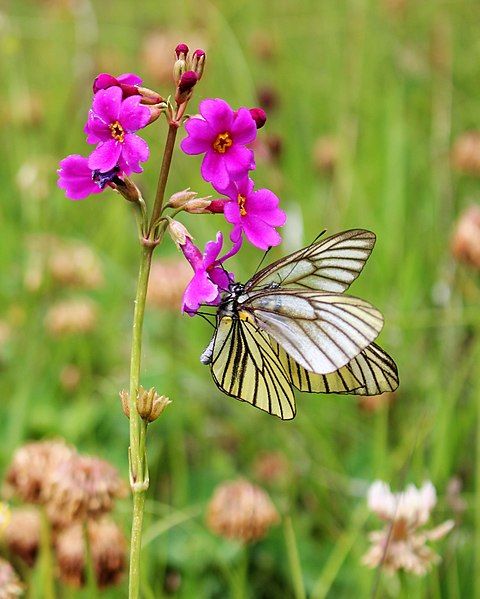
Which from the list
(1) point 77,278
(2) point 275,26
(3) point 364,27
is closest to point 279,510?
(1) point 77,278

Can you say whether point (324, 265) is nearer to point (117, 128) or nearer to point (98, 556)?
point (117, 128)

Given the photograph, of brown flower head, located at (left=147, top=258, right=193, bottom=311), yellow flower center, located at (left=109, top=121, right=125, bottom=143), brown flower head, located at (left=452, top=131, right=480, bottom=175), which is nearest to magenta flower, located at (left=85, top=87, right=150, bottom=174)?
yellow flower center, located at (left=109, top=121, right=125, bottom=143)

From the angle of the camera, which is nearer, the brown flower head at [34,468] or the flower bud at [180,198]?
the flower bud at [180,198]

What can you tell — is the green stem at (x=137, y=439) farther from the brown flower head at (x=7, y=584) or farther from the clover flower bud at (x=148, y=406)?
the brown flower head at (x=7, y=584)

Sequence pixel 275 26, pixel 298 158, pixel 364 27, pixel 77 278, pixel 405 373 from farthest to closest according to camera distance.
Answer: pixel 275 26
pixel 364 27
pixel 298 158
pixel 77 278
pixel 405 373

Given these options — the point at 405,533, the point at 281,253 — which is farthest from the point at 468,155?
the point at 405,533

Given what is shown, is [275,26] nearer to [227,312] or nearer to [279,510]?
[279,510]

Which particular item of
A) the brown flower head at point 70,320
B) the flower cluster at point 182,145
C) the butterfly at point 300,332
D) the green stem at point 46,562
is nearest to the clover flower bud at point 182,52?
the flower cluster at point 182,145
